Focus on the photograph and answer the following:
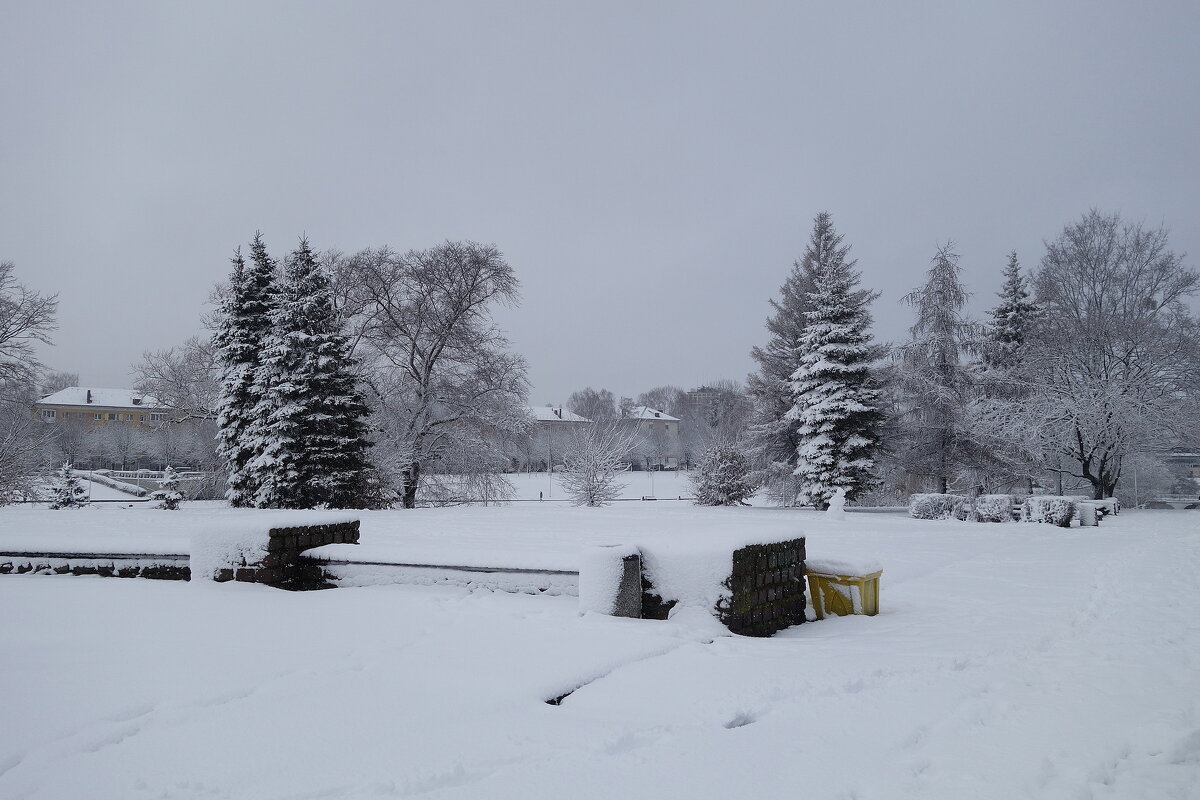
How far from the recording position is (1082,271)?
82.3 ft

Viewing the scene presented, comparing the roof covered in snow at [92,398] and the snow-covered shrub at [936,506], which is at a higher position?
the roof covered in snow at [92,398]

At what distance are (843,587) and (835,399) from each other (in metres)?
18.6

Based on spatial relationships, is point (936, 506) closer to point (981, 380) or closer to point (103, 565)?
point (981, 380)

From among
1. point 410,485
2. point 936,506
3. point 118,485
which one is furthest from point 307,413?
point 118,485

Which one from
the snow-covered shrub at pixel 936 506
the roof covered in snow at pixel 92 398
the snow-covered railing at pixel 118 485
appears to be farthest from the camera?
the roof covered in snow at pixel 92 398

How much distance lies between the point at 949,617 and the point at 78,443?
74.3m

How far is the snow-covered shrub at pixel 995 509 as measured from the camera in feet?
62.3

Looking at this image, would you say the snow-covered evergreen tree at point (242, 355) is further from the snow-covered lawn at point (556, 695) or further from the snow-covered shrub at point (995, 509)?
the snow-covered shrub at point (995, 509)

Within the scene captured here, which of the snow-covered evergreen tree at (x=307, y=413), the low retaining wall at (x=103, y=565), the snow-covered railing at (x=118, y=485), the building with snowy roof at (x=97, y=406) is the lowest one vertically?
the snow-covered railing at (x=118, y=485)

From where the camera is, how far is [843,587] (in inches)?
271

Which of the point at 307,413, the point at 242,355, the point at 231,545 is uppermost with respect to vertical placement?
the point at 242,355

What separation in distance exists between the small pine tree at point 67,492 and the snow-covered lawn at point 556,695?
20091 mm

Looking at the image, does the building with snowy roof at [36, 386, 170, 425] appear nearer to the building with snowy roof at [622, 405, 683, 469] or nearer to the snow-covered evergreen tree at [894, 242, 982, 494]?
the building with snowy roof at [622, 405, 683, 469]

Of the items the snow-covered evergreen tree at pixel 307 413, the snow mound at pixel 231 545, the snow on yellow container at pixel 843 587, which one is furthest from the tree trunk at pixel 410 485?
the snow on yellow container at pixel 843 587
